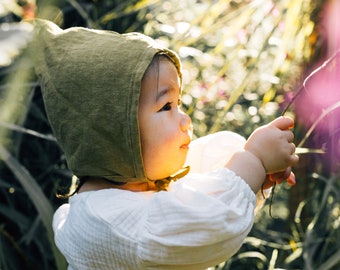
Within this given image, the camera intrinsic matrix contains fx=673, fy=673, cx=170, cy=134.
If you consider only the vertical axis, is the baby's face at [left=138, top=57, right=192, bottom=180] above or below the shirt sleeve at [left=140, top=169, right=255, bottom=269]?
above

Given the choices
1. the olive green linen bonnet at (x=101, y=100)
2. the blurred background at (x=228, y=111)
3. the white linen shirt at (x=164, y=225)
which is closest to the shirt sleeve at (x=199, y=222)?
the white linen shirt at (x=164, y=225)

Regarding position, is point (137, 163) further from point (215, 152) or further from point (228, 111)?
point (228, 111)

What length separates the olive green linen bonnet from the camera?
1.07 m

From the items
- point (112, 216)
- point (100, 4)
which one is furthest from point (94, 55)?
point (100, 4)

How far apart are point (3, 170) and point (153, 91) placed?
1.03 metres

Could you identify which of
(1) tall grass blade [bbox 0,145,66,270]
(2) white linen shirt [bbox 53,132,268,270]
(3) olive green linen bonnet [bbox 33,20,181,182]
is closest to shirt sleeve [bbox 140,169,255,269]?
(2) white linen shirt [bbox 53,132,268,270]

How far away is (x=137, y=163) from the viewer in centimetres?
108

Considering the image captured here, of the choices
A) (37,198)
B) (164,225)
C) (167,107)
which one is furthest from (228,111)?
(164,225)

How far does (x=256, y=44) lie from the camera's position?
2.49 meters

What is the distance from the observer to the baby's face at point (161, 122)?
1.08m

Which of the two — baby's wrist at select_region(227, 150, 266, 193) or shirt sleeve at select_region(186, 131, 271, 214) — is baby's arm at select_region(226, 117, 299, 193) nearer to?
baby's wrist at select_region(227, 150, 266, 193)

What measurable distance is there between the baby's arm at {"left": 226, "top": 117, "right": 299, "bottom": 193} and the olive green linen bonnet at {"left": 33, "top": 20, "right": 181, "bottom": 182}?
0.55 ft

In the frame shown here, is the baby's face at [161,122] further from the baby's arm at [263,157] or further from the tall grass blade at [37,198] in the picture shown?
the tall grass blade at [37,198]

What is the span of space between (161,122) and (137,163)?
76 millimetres
